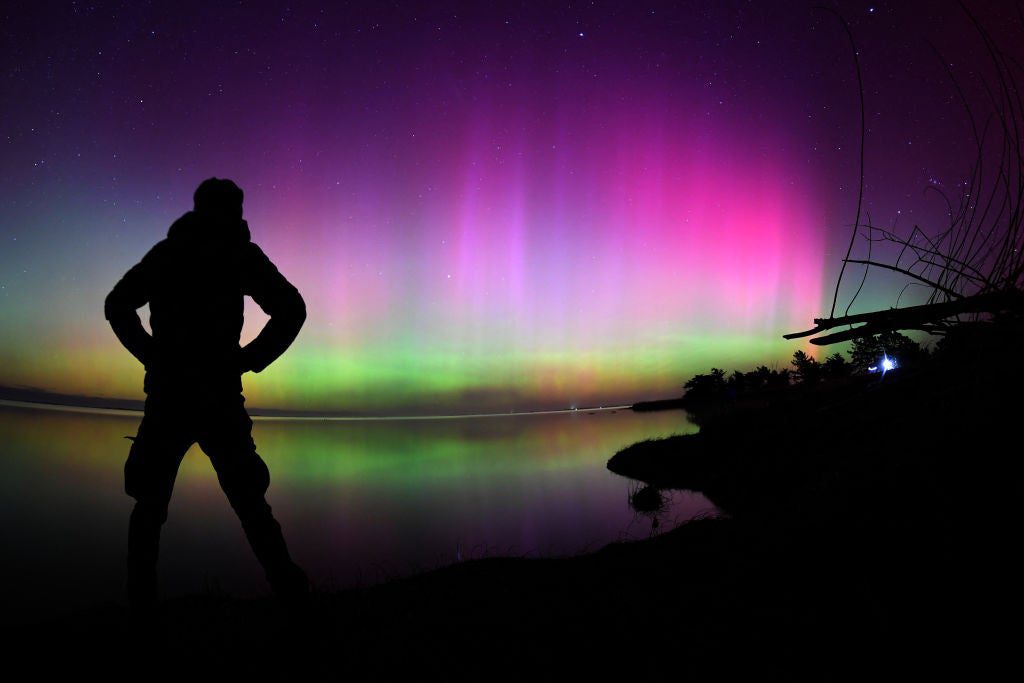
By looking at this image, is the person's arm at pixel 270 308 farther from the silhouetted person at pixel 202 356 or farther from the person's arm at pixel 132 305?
the person's arm at pixel 132 305

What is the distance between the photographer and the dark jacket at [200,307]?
345 centimetres

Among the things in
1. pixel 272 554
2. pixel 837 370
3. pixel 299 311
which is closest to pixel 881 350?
pixel 299 311

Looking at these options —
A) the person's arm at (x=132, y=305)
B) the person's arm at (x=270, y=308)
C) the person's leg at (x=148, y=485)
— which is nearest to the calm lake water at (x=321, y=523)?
the person's leg at (x=148, y=485)

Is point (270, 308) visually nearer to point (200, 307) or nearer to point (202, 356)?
point (200, 307)

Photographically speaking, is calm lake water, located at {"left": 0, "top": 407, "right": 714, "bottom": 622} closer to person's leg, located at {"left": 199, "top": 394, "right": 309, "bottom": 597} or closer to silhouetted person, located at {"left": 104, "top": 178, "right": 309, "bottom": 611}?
person's leg, located at {"left": 199, "top": 394, "right": 309, "bottom": 597}

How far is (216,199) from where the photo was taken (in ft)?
12.2

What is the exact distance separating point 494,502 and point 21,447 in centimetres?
4799

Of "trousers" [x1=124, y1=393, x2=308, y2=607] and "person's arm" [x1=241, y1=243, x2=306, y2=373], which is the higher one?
"person's arm" [x1=241, y1=243, x2=306, y2=373]

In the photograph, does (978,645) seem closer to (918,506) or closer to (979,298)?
(918,506)

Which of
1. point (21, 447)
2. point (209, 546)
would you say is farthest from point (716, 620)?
point (21, 447)

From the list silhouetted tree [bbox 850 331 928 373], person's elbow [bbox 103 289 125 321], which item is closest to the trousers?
person's elbow [bbox 103 289 125 321]

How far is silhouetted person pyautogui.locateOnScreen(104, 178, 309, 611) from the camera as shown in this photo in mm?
3385

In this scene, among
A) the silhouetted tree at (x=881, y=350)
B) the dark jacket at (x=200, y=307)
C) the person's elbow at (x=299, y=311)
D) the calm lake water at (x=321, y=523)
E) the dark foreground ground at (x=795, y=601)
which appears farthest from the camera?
the calm lake water at (x=321, y=523)

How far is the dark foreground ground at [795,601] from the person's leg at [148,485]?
1.37ft
